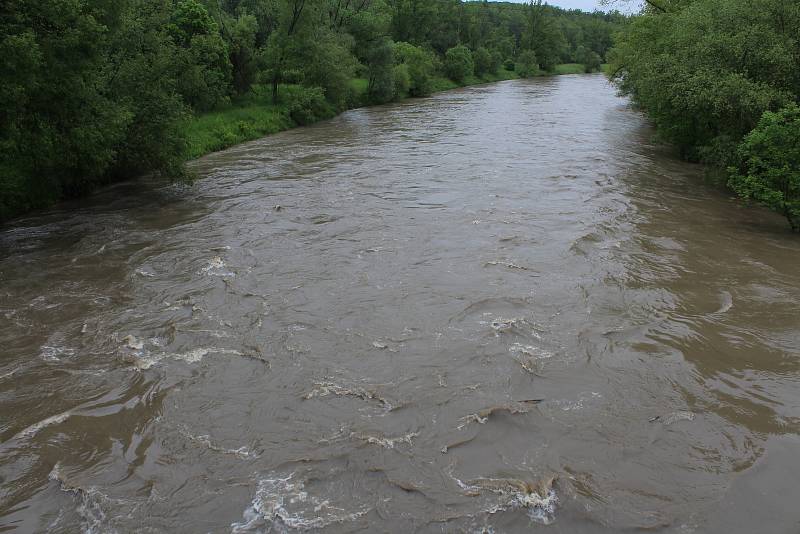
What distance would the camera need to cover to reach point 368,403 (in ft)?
28.4

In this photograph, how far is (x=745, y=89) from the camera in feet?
58.0

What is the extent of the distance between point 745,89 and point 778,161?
10.5 feet

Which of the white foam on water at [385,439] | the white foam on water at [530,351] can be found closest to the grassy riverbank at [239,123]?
the white foam on water at [530,351]

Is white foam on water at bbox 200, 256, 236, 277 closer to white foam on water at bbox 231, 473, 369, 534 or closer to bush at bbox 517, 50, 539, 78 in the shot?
white foam on water at bbox 231, 473, 369, 534

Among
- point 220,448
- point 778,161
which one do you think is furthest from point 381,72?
point 220,448

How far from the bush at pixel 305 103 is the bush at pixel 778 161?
90.5 ft

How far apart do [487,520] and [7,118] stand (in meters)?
14.6

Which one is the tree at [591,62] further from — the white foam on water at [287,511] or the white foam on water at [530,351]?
the white foam on water at [287,511]

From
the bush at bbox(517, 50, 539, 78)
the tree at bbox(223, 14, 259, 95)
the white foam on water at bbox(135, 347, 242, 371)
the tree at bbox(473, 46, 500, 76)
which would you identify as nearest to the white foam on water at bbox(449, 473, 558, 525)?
the white foam on water at bbox(135, 347, 242, 371)

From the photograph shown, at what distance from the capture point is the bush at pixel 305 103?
37375 mm

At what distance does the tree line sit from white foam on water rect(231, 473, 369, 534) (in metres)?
15.2

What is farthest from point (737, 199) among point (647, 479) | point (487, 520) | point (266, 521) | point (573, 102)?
point (573, 102)

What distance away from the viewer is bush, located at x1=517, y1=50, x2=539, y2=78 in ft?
295

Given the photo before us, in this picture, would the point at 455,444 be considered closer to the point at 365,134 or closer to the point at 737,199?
the point at 737,199
